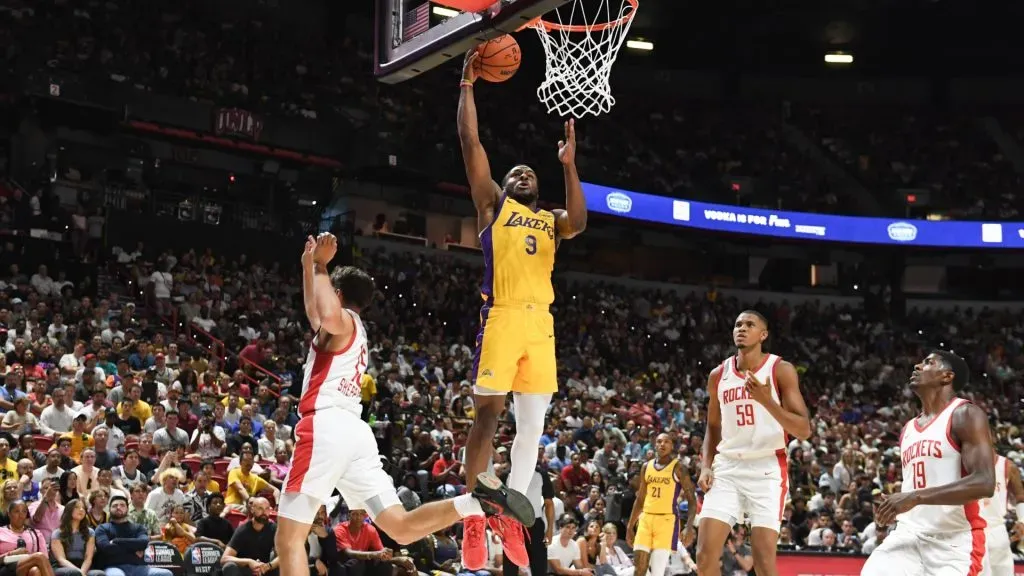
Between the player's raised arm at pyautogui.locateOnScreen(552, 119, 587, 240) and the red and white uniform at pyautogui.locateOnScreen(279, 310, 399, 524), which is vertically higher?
the player's raised arm at pyautogui.locateOnScreen(552, 119, 587, 240)

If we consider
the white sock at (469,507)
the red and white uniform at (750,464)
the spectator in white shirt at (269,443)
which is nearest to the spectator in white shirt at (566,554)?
the spectator in white shirt at (269,443)

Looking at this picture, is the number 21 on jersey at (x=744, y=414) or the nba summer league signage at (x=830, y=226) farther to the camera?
the nba summer league signage at (x=830, y=226)

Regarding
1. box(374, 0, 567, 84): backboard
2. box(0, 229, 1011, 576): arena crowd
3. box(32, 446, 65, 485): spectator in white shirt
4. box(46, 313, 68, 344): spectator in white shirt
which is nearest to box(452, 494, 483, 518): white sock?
box(374, 0, 567, 84): backboard

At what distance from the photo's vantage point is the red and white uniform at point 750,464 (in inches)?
299

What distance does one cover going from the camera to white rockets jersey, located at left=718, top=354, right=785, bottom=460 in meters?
7.67

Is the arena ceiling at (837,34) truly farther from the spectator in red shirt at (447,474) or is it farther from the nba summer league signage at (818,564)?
the nba summer league signage at (818,564)

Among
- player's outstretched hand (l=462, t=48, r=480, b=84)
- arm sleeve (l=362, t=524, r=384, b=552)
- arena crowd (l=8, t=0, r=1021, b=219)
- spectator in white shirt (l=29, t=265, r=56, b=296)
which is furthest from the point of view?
arena crowd (l=8, t=0, r=1021, b=219)

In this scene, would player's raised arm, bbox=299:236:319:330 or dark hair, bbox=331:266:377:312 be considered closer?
player's raised arm, bbox=299:236:319:330

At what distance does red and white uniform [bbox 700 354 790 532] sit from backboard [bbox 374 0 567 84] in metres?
2.82

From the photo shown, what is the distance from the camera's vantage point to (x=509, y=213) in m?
7.29

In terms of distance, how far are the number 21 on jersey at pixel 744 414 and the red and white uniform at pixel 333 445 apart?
97.2 inches

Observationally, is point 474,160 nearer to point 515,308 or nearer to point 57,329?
point 515,308

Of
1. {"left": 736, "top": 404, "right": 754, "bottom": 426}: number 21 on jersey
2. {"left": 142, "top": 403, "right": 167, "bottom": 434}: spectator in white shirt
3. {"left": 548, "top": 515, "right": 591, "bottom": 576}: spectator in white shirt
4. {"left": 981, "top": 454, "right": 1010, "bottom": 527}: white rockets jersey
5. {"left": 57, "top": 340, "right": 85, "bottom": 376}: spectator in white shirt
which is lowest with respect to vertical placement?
{"left": 548, "top": 515, "right": 591, "bottom": 576}: spectator in white shirt

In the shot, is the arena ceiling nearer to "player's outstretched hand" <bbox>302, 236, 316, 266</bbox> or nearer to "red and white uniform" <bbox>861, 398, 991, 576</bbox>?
"red and white uniform" <bbox>861, 398, 991, 576</bbox>
